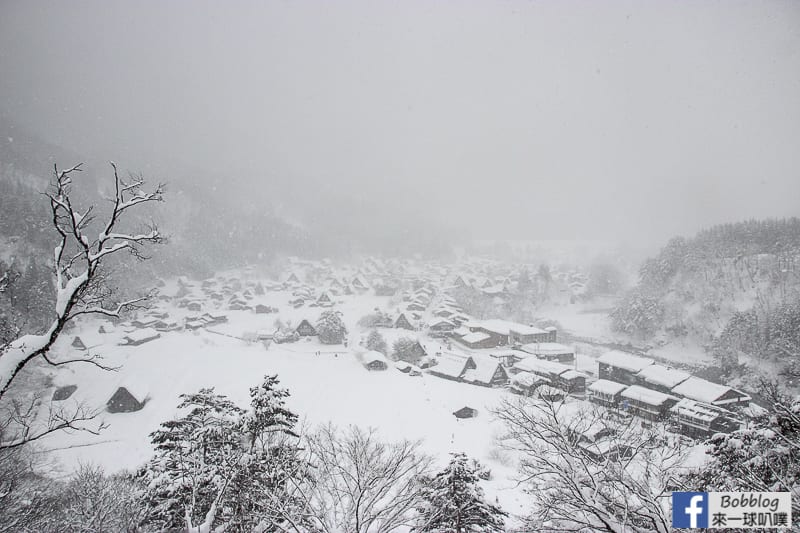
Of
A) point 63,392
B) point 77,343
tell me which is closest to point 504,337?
point 63,392

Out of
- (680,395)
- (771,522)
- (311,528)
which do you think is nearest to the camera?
(771,522)

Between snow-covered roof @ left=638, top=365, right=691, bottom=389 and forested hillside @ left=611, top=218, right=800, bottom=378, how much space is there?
311 inches

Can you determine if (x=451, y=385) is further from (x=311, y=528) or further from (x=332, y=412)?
(x=311, y=528)

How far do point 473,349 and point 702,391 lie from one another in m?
20.2

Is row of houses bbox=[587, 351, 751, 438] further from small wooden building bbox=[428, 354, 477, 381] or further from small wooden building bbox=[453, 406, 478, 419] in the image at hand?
small wooden building bbox=[428, 354, 477, 381]

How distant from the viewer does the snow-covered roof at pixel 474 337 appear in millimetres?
39906

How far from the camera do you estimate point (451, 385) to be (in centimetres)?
2675

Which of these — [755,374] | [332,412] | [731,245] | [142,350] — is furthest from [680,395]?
[142,350]

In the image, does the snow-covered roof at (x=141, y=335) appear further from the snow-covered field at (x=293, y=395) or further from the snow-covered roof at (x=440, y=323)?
the snow-covered roof at (x=440, y=323)

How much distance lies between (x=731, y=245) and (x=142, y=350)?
68609 millimetres

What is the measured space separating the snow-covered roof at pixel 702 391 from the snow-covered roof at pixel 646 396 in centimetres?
125

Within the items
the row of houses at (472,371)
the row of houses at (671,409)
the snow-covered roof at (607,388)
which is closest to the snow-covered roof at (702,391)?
the row of houses at (671,409)

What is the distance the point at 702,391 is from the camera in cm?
2392

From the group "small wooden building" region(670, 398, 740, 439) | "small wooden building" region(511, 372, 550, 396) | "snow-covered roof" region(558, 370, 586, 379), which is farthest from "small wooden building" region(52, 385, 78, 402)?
"small wooden building" region(670, 398, 740, 439)
